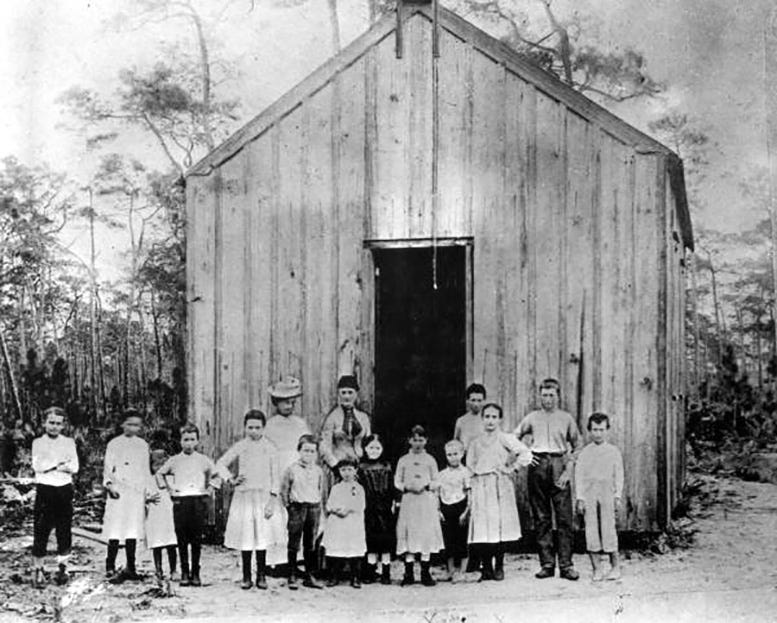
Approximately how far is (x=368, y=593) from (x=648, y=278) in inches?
85.9

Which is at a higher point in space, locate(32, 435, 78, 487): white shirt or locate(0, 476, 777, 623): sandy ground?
locate(32, 435, 78, 487): white shirt

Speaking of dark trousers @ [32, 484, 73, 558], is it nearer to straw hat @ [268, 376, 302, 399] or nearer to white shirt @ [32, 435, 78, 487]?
white shirt @ [32, 435, 78, 487]

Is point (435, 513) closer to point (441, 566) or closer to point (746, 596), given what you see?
point (441, 566)

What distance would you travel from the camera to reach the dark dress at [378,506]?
496cm

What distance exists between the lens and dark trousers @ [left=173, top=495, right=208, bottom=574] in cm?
488

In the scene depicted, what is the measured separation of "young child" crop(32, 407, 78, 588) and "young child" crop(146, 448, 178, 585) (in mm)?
430

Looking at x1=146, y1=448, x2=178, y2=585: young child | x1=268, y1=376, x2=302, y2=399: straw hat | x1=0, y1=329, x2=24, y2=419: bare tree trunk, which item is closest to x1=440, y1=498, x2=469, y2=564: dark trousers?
x1=268, y1=376, x2=302, y2=399: straw hat

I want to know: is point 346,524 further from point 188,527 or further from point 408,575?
point 188,527

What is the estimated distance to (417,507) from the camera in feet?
16.3

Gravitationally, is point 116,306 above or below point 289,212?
below

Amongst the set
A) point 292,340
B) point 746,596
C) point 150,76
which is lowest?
point 746,596

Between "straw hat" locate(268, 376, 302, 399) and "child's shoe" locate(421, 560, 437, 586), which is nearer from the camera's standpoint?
"child's shoe" locate(421, 560, 437, 586)

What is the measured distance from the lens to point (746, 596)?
4.98 m

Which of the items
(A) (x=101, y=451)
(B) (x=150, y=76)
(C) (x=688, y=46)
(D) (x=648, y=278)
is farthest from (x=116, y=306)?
(C) (x=688, y=46)
